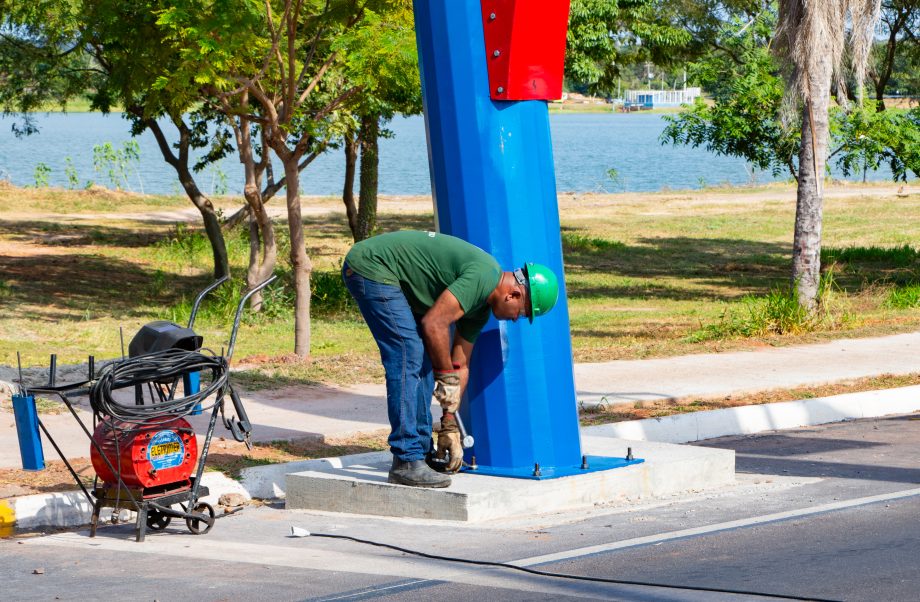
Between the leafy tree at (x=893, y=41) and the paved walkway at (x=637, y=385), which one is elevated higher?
the leafy tree at (x=893, y=41)

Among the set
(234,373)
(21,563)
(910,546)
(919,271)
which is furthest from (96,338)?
(919,271)

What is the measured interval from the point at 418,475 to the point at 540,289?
119 centimetres

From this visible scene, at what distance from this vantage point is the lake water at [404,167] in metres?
53.1

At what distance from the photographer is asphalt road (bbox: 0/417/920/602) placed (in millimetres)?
5504

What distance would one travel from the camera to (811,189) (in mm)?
16469

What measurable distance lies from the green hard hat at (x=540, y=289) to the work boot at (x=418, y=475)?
0.98m

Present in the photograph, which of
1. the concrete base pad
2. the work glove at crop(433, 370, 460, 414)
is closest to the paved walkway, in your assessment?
the concrete base pad

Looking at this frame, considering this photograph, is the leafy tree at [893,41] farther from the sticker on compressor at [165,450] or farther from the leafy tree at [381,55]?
the sticker on compressor at [165,450]

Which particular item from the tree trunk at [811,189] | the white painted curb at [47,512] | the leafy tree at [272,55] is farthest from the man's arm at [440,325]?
the tree trunk at [811,189]

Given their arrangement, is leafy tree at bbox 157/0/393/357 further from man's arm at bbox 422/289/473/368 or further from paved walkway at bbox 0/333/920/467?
man's arm at bbox 422/289/473/368

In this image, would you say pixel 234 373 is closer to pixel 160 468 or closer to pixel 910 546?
pixel 160 468

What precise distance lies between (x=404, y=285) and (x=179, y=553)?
5.82ft

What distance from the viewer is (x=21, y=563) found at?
6160mm

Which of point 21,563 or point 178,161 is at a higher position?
point 178,161
